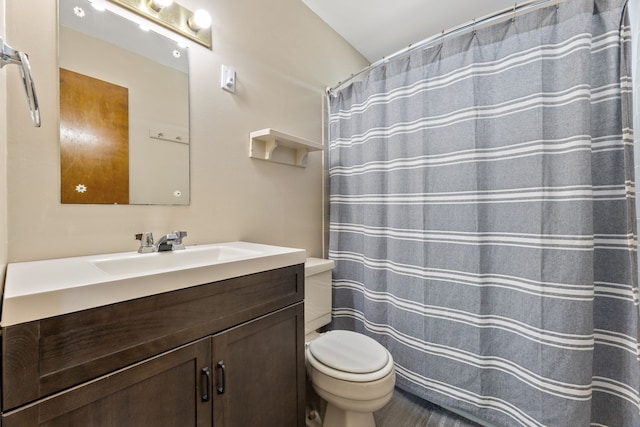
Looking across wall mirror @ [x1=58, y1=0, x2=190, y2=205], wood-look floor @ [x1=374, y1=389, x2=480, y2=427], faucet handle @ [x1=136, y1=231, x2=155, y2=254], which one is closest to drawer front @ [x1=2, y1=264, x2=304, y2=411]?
faucet handle @ [x1=136, y1=231, x2=155, y2=254]

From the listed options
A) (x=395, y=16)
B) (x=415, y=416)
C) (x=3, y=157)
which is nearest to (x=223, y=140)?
(x=3, y=157)

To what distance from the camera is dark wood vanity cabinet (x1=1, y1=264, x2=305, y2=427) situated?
0.55 m

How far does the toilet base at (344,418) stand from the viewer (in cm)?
122

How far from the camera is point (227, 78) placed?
1394 millimetres

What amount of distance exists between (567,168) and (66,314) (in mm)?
1684

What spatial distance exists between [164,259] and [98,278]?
39 cm

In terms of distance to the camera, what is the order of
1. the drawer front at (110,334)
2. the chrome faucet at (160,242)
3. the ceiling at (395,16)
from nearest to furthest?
the drawer front at (110,334) → the chrome faucet at (160,242) → the ceiling at (395,16)

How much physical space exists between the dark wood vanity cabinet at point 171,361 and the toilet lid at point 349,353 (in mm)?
187

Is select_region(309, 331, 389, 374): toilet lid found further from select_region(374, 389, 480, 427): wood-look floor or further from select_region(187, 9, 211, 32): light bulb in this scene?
select_region(187, 9, 211, 32): light bulb

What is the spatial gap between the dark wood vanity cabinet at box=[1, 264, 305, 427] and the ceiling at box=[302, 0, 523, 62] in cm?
181

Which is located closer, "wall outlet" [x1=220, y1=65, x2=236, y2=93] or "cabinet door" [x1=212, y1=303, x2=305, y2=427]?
"cabinet door" [x1=212, y1=303, x2=305, y2=427]

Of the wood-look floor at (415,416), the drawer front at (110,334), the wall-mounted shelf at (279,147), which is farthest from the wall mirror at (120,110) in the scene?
the wood-look floor at (415,416)

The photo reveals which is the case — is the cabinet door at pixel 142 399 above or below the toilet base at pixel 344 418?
above

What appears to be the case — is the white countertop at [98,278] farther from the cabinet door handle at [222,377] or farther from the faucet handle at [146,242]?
the cabinet door handle at [222,377]
